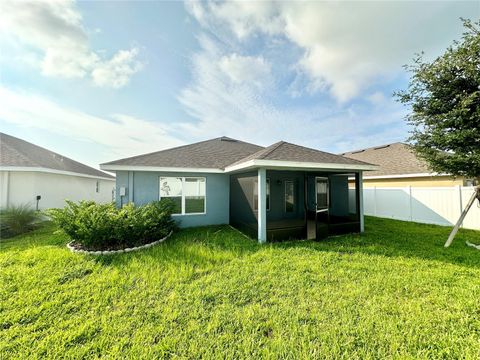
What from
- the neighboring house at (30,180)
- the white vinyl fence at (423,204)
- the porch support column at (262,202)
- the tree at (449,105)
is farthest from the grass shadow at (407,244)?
the neighboring house at (30,180)

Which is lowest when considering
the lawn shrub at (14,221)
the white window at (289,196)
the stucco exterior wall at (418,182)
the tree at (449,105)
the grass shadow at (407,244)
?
the grass shadow at (407,244)

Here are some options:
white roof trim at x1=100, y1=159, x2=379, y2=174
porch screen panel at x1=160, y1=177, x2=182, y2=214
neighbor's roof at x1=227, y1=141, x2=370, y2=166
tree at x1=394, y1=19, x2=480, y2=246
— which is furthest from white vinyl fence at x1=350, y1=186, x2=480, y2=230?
porch screen panel at x1=160, y1=177, x2=182, y2=214

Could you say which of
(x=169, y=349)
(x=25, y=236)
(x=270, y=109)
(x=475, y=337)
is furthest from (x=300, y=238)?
(x=25, y=236)

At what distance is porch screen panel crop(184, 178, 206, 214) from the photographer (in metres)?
8.59

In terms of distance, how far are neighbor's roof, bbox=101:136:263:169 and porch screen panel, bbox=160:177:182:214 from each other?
0.80m

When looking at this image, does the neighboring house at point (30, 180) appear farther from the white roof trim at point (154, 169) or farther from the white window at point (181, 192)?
the white window at point (181, 192)

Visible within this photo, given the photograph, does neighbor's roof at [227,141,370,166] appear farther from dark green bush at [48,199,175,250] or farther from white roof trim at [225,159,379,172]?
dark green bush at [48,199,175,250]

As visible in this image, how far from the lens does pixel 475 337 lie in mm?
2461

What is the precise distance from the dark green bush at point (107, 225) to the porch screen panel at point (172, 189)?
199cm

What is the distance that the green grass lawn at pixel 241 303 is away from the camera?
2.34 m

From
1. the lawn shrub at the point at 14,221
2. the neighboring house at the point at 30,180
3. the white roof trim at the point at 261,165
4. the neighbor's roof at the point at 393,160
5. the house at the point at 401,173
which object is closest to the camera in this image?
the white roof trim at the point at 261,165

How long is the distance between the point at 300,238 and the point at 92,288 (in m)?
6.01

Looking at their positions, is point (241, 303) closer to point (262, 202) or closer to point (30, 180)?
point (262, 202)

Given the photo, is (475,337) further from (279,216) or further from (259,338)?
(279,216)
